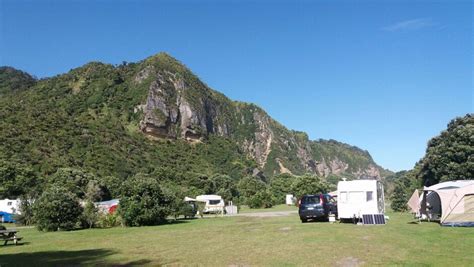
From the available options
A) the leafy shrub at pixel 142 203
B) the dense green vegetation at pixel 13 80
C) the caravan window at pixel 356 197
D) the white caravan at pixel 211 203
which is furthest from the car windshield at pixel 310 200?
the dense green vegetation at pixel 13 80

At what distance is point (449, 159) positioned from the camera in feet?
163

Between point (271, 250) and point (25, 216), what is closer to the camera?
point (271, 250)

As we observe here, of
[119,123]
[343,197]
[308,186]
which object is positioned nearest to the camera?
[343,197]

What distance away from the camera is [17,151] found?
6969 cm

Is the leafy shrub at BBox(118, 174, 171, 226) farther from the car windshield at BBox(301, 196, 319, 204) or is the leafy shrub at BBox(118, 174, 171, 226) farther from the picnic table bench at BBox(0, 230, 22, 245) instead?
the car windshield at BBox(301, 196, 319, 204)

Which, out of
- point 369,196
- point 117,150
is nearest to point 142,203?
point 369,196

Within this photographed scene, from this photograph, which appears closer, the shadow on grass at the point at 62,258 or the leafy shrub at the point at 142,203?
the shadow on grass at the point at 62,258

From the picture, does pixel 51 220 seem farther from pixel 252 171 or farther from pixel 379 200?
pixel 252 171

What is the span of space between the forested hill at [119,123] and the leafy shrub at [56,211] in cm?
4136

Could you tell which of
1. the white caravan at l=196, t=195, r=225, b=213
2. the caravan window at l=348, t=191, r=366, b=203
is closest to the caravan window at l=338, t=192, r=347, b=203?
the caravan window at l=348, t=191, r=366, b=203

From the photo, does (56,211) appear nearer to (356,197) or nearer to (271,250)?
(271,250)

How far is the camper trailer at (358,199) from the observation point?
22922 millimetres

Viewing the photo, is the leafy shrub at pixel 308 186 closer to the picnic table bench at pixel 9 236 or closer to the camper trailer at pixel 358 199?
the camper trailer at pixel 358 199

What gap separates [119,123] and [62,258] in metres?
106
